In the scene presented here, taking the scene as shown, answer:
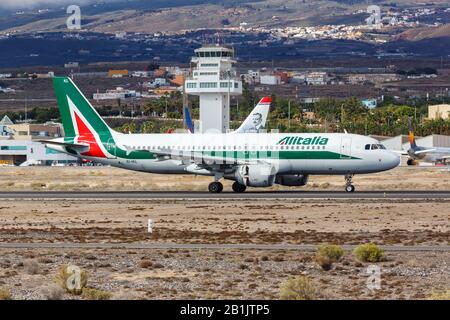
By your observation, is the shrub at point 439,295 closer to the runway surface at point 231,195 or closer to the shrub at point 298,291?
the shrub at point 298,291

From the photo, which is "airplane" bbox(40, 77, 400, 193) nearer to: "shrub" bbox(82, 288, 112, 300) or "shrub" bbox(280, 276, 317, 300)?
"shrub" bbox(82, 288, 112, 300)

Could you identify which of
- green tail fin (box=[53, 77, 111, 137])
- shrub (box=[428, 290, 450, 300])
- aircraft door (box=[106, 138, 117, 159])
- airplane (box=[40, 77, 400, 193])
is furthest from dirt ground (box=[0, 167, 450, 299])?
green tail fin (box=[53, 77, 111, 137])

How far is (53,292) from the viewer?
97.7ft

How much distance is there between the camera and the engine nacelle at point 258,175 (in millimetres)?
71688

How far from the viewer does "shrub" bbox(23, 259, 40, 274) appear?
35375 millimetres

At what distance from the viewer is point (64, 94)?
79875 millimetres

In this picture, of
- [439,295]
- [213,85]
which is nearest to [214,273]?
[439,295]

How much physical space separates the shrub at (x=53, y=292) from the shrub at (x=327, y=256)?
855 centimetres

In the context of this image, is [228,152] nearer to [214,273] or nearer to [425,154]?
[214,273]

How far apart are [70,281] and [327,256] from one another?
346 inches

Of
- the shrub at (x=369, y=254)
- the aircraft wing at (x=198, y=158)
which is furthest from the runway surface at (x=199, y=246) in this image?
the aircraft wing at (x=198, y=158)
